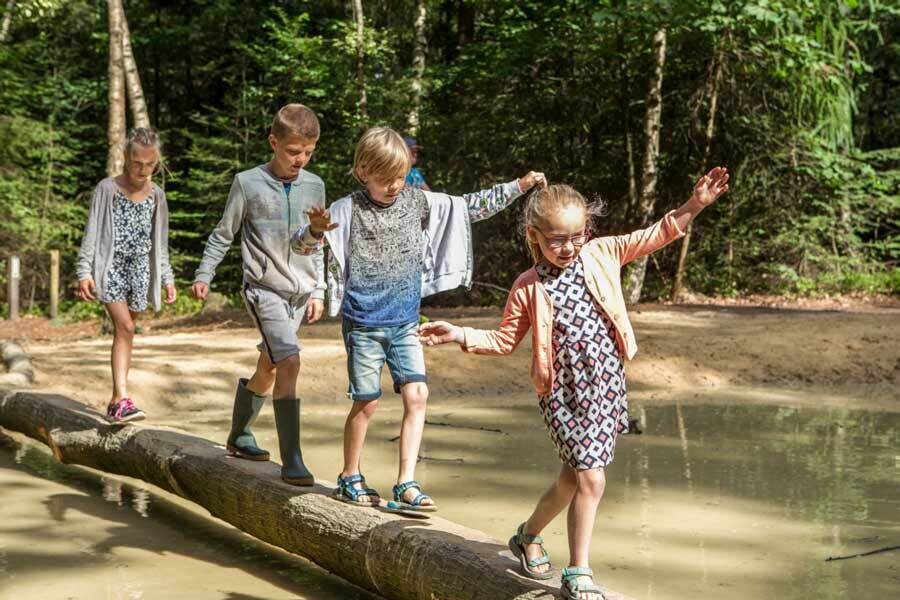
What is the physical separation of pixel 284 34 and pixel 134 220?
53.9ft

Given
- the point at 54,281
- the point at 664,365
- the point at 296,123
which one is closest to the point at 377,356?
the point at 296,123

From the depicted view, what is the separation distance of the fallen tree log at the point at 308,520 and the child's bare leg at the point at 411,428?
0.69 feet

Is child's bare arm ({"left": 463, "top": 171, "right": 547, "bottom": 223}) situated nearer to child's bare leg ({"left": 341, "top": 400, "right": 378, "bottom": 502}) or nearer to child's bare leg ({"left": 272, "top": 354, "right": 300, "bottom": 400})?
child's bare leg ({"left": 341, "top": 400, "right": 378, "bottom": 502})

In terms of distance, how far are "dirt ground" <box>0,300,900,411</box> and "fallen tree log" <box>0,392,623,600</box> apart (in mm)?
2806

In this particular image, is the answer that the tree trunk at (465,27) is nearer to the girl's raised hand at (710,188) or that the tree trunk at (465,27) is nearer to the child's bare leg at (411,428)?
the child's bare leg at (411,428)

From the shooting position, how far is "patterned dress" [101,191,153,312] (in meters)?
6.36

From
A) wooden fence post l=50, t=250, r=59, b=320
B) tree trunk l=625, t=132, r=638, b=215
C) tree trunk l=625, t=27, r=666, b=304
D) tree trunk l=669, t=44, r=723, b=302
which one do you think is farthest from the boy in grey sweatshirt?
wooden fence post l=50, t=250, r=59, b=320

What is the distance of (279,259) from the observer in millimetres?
5039

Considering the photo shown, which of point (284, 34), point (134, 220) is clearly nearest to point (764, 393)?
point (134, 220)

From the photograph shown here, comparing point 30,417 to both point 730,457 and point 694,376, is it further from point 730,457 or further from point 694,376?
point 694,376

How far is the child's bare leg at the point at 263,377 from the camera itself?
5.24 metres

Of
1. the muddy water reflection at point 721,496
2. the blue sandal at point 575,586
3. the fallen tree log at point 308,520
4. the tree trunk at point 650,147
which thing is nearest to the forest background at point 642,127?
the tree trunk at point 650,147

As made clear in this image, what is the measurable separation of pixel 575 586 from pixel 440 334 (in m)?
0.89

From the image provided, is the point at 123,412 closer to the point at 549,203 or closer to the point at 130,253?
the point at 130,253
